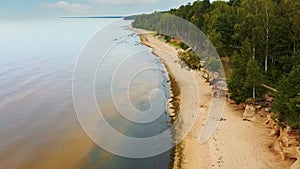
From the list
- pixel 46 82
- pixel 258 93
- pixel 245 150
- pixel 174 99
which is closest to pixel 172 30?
pixel 46 82

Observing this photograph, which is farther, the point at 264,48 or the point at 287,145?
the point at 264,48

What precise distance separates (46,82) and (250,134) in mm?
39634

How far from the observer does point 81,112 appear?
38.9m

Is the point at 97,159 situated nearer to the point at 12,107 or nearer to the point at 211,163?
the point at 211,163

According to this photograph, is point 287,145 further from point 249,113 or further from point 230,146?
point 249,113

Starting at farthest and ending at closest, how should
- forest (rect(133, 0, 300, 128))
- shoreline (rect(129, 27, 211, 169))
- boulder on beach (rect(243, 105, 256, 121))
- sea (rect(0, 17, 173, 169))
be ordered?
1. forest (rect(133, 0, 300, 128))
2. boulder on beach (rect(243, 105, 256, 121))
3. sea (rect(0, 17, 173, 169))
4. shoreline (rect(129, 27, 211, 169))

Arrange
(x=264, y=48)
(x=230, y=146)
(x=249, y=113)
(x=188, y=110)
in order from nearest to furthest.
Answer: (x=230, y=146), (x=249, y=113), (x=264, y=48), (x=188, y=110)

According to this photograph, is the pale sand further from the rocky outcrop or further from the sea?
the sea

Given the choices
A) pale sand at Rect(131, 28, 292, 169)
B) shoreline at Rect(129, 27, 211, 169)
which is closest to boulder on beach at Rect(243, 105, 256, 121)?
pale sand at Rect(131, 28, 292, 169)

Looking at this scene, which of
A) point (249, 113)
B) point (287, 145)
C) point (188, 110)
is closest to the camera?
point (287, 145)

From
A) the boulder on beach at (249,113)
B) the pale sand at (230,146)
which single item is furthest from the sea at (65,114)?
the boulder on beach at (249,113)

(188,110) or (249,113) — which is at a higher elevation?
(249,113)

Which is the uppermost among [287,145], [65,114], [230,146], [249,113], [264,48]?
[264,48]

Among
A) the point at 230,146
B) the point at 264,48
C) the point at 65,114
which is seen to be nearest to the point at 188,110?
the point at 230,146
